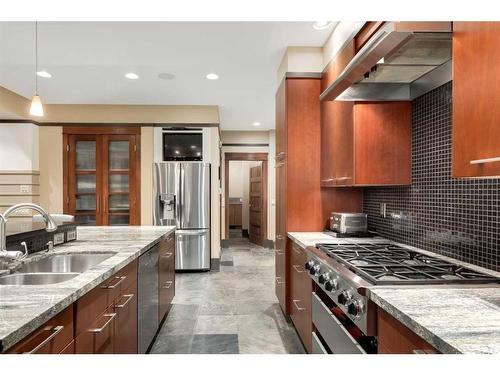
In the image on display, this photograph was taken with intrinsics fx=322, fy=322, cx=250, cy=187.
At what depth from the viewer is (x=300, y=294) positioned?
8.34ft

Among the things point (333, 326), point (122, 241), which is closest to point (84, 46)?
point (122, 241)

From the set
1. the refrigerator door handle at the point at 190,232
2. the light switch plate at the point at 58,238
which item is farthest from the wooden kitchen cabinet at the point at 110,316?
the refrigerator door handle at the point at 190,232

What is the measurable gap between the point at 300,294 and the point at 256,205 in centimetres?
519

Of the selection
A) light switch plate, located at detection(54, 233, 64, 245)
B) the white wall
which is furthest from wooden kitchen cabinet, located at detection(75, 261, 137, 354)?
the white wall

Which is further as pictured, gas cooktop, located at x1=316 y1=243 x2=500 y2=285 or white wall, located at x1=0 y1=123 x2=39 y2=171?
white wall, located at x1=0 y1=123 x2=39 y2=171

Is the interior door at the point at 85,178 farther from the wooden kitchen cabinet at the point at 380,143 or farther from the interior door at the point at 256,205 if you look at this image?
the wooden kitchen cabinet at the point at 380,143

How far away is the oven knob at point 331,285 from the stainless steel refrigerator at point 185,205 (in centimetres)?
351

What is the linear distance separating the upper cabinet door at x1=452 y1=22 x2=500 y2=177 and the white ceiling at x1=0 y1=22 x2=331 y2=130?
1822 mm

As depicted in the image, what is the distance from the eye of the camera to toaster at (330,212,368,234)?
8.95 feet

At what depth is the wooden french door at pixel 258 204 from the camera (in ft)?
24.1

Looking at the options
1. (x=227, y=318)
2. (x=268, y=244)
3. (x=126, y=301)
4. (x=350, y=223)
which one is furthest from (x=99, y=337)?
(x=268, y=244)

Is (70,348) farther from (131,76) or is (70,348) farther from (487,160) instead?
(131,76)

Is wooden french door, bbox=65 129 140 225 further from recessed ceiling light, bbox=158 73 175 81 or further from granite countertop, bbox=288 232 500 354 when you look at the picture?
granite countertop, bbox=288 232 500 354
